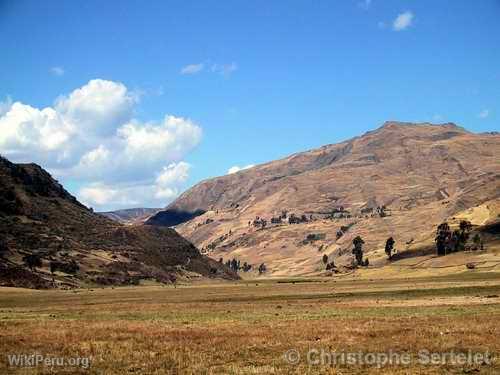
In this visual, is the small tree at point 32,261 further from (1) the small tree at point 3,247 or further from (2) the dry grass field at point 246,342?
(2) the dry grass field at point 246,342

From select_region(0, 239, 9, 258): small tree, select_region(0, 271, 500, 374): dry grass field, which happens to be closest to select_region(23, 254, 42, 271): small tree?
select_region(0, 239, 9, 258): small tree

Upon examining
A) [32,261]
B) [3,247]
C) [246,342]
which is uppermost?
[3,247]

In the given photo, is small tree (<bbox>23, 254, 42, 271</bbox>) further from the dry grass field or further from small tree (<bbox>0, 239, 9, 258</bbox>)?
the dry grass field

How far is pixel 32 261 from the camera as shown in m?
187

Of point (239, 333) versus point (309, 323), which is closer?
point (239, 333)

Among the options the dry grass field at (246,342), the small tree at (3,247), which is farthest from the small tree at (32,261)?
the dry grass field at (246,342)

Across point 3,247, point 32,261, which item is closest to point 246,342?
point 32,261

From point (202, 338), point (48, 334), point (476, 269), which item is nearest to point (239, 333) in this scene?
point (202, 338)

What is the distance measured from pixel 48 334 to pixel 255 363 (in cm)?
1670

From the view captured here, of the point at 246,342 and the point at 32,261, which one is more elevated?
the point at 32,261

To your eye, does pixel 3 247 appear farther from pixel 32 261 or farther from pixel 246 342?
pixel 246 342

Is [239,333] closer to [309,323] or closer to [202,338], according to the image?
[202,338]

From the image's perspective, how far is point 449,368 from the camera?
2364cm

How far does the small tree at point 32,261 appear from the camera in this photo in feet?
607
